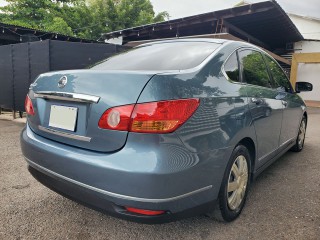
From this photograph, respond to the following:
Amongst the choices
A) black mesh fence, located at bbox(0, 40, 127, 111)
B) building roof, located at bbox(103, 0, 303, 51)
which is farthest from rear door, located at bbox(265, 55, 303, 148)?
building roof, located at bbox(103, 0, 303, 51)

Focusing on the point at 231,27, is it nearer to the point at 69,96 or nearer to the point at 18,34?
the point at 18,34

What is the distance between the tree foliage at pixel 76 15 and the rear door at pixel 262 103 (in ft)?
65.7

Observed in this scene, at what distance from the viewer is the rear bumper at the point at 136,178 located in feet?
5.33

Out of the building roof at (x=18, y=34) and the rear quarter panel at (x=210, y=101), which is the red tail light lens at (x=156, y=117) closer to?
the rear quarter panel at (x=210, y=101)

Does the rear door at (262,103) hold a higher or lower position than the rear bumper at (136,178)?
higher

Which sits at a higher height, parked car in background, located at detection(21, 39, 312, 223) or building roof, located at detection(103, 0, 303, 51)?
building roof, located at detection(103, 0, 303, 51)

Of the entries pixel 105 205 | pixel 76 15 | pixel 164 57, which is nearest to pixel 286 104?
pixel 164 57

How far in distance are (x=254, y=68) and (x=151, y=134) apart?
165 centimetres

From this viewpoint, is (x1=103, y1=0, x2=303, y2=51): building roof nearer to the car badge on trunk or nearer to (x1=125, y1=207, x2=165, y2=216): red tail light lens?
the car badge on trunk

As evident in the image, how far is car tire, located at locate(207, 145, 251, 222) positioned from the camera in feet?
7.08

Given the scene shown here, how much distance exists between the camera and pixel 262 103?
2664 millimetres

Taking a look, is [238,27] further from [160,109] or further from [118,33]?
[160,109]

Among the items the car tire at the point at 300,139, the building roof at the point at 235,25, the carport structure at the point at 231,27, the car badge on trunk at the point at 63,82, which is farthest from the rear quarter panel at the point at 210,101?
the building roof at the point at 235,25

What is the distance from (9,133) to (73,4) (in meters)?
24.3
